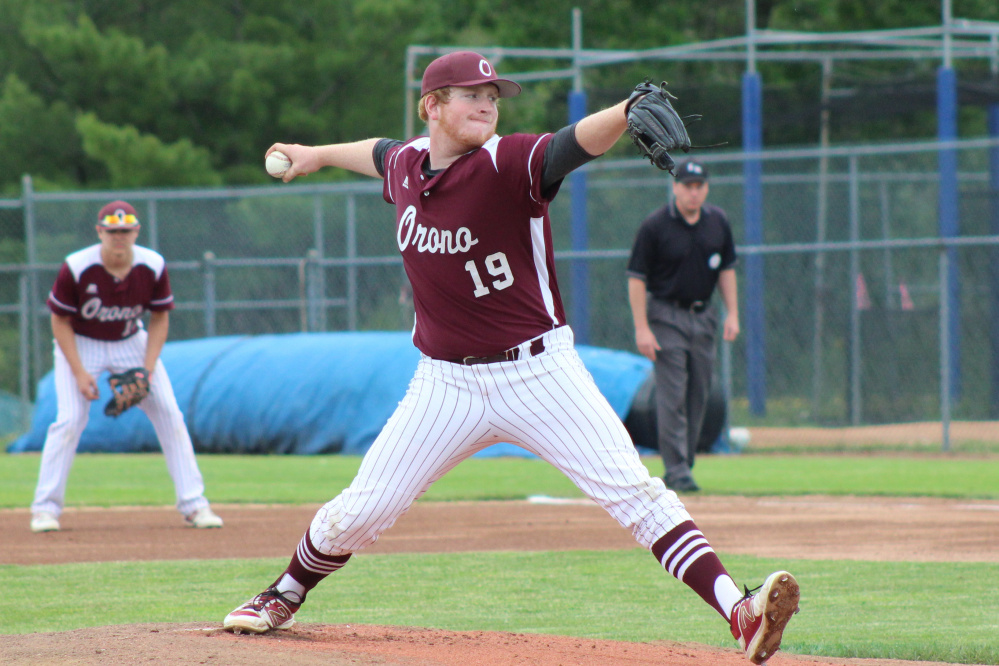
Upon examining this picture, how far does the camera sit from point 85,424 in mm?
7898

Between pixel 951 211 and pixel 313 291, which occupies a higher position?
pixel 951 211

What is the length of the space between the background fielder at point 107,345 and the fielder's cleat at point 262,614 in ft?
11.5

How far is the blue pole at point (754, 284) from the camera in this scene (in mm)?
15711

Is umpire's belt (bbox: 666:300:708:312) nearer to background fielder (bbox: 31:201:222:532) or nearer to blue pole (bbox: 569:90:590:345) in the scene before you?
background fielder (bbox: 31:201:222:532)

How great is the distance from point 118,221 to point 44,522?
1892mm

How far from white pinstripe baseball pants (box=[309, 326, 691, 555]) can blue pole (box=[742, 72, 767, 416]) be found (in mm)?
11626

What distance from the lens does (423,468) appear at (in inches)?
167

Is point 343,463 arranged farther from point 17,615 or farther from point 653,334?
point 17,615

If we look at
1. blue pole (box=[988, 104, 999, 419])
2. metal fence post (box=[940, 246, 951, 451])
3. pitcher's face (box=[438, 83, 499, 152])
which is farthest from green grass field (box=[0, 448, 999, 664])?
blue pole (box=[988, 104, 999, 419])

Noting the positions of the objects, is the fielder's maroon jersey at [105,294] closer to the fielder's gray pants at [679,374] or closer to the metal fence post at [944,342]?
the fielder's gray pants at [679,374]

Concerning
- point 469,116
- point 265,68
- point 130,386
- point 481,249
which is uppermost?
point 265,68

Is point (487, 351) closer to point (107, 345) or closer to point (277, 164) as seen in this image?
point (277, 164)

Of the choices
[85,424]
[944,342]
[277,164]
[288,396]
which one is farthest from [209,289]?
[277,164]

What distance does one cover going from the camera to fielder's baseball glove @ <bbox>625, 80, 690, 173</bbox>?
3537 mm
